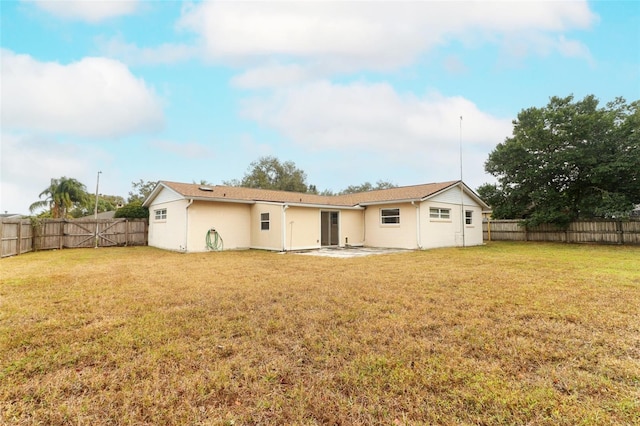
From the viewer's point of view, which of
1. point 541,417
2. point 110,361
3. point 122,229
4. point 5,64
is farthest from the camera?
point 122,229

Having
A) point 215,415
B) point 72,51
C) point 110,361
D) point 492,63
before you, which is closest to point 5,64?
point 72,51

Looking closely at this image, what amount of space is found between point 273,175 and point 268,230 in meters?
26.5

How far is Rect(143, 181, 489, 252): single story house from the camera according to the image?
1382cm

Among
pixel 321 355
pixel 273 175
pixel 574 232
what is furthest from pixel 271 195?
pixel 273 175

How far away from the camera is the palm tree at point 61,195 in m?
25.8

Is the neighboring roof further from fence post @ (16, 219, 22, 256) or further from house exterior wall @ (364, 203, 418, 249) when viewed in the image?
fence post @ (16, 219, 22, 256)

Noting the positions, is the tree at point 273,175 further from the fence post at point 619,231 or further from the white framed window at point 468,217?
the fence post at point 619,231

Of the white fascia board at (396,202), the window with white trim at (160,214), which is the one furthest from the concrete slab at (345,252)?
the window with white trim at (160,214)

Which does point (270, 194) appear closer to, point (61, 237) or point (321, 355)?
point (61, 237)

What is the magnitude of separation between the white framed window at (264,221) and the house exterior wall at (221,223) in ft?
3.06

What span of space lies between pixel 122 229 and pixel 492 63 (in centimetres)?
2044

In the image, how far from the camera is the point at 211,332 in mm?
3570

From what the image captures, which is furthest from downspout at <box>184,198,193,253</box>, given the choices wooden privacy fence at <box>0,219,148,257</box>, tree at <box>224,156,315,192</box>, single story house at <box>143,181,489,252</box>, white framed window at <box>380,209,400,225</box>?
tree at <box>224,156,315,192</box>

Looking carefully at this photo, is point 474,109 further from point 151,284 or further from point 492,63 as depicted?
point 151,284
